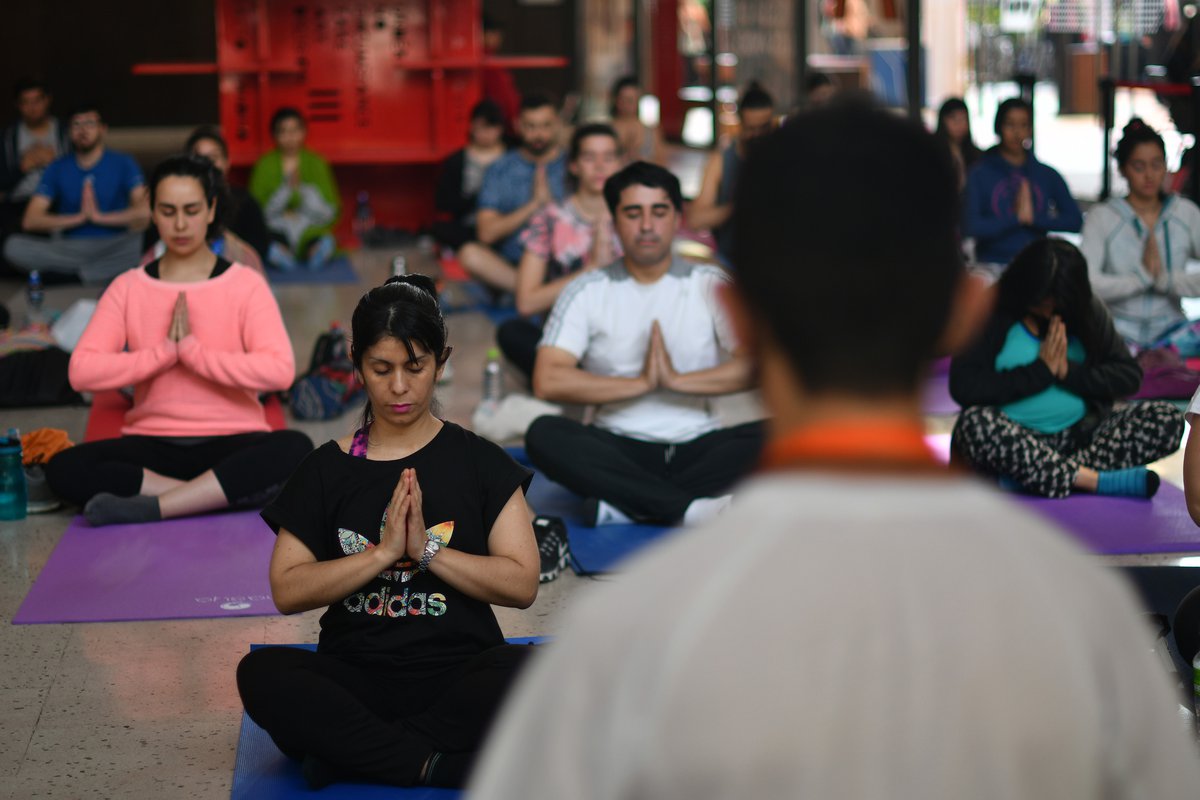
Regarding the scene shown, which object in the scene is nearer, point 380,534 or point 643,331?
point 380,534

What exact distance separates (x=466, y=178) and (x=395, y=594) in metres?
6.53

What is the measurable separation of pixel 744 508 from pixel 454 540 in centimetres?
189

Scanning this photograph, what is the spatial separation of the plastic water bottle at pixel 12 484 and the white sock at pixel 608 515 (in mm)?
1671

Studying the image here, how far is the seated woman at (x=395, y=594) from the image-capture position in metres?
2.70

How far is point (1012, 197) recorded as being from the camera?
6.96 m

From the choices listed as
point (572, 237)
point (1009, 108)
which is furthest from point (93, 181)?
point (1009, 108)

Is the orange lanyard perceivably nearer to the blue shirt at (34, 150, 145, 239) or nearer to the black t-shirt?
the black t-shirt

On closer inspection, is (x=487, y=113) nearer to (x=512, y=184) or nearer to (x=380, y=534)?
(x=512, y=184)

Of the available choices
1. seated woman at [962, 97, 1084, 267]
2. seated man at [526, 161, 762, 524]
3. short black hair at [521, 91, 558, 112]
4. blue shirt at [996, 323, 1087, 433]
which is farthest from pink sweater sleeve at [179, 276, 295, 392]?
seated woman at [962, 97, 1084, 267]

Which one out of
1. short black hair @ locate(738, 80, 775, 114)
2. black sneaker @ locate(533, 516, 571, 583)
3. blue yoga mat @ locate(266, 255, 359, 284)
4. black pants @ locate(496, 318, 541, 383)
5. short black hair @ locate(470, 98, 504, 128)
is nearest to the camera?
black sneaker @ locate(533, 516, 571, 583)

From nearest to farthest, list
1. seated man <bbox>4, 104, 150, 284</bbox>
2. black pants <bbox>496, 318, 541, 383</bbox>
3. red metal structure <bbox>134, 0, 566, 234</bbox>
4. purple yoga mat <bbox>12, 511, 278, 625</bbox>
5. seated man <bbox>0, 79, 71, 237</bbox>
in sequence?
purple yoga mat <bbox>12, 511, 278, 625</bbox> → black pants <bbox>496, 318, 541, 383</bbox> → seated man <bbox>4, 104, 150, 284</bbox> → seated man <bbox>0, 79, 71, 237</bbox> → red metal structure <bbox>134, 0, 566, 234</bbox>

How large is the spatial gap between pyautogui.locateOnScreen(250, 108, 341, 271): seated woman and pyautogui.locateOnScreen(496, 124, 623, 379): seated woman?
3695 millimetres

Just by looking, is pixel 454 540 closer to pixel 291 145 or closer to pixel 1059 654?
pixel 1059 654

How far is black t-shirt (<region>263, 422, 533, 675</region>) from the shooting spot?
108 inches
